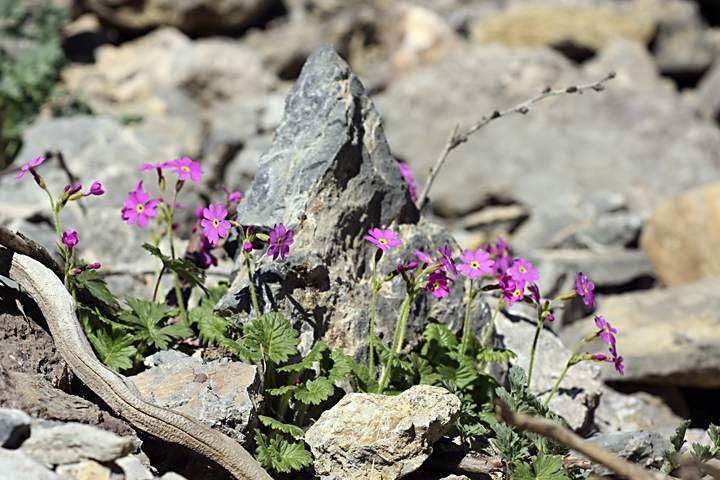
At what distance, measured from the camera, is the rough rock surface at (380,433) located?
2.67 metres

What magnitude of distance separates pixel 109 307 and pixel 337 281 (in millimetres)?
1173

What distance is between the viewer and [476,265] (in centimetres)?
313

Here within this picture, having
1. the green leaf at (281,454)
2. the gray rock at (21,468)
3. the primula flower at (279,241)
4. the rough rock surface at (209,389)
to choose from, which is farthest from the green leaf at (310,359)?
the gray rock at (21,468)

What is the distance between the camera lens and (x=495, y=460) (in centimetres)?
298

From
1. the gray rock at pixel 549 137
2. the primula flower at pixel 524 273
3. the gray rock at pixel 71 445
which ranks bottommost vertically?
the gray rock at pixel 549 137

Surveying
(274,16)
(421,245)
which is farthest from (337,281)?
(274,16)

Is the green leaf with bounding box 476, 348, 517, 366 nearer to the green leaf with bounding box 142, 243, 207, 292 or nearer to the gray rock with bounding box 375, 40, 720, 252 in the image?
the green leaf with bounding box 142, 243, 207, 292

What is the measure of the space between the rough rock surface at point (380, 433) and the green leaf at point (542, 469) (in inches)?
14.1

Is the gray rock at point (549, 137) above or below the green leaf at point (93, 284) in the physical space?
below

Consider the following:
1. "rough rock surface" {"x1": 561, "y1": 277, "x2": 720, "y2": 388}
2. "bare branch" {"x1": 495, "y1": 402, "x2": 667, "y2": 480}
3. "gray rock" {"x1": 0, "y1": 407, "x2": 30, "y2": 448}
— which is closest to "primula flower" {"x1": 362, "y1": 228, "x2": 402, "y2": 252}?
"bare branch" {"x1": 495, "y1": 402, "x2": 667, "y2": 480}

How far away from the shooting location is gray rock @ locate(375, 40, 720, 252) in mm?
9711

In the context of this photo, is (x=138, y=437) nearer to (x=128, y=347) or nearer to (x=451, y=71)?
(x=128, y=347)

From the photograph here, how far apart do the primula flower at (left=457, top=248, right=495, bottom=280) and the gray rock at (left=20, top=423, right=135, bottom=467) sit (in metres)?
1.72

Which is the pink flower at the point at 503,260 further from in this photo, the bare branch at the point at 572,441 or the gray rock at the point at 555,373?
the bare branch at the point at 572,441
